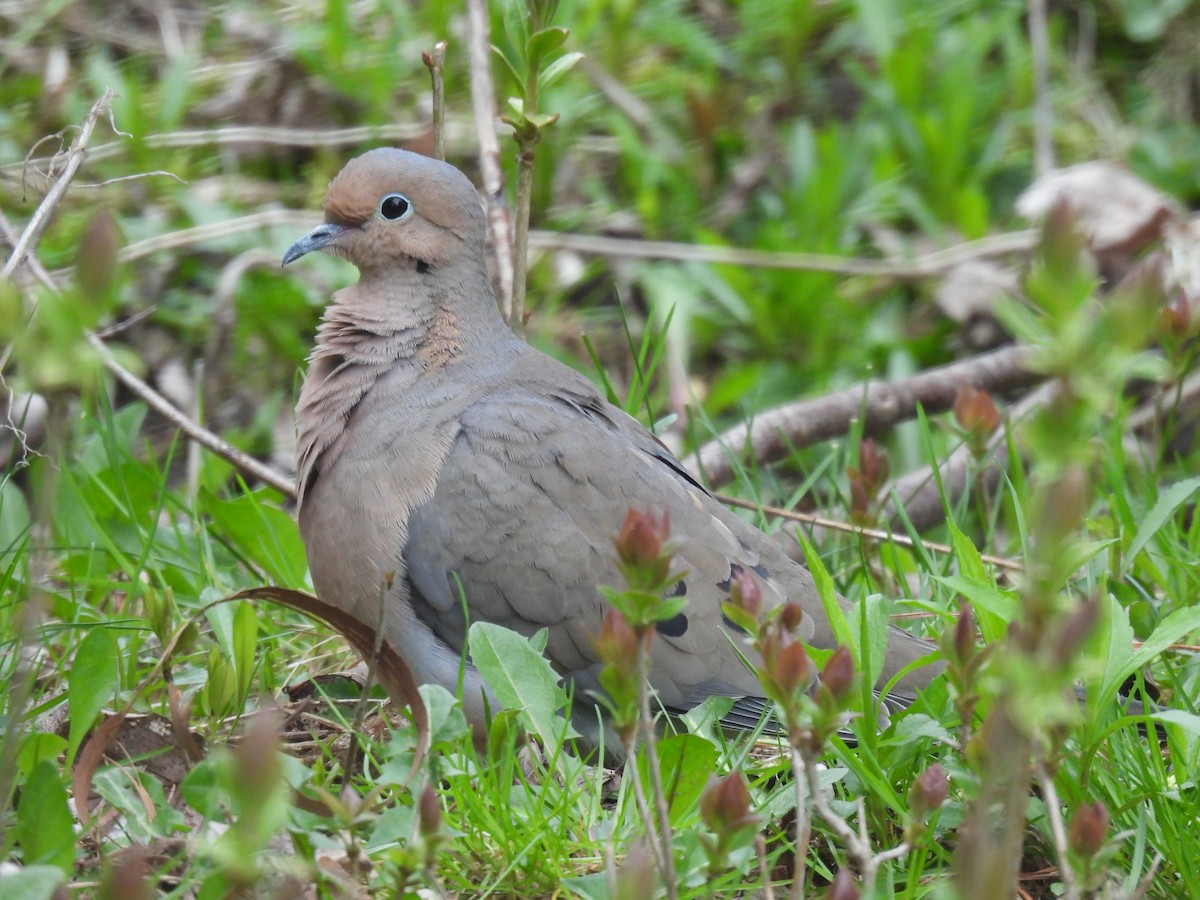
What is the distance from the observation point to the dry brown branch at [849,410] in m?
4.34

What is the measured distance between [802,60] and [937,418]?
256cm

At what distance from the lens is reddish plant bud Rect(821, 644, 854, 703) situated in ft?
6.47

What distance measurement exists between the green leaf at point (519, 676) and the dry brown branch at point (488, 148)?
1.46 metres

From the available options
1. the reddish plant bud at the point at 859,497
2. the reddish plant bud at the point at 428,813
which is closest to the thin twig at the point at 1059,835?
the reddish plant bud at the point at 428,813

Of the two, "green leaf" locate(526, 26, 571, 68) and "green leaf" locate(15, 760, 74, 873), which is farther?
"green leaf" locate(526, 26, 571, 68)

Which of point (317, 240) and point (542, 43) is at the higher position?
point (542, 43)

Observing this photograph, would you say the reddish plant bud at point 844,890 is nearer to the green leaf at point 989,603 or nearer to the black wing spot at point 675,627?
the green leaf at point 989,603

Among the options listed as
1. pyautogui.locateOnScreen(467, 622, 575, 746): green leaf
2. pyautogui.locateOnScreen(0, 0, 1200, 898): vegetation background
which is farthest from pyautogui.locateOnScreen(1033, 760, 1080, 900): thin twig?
pyautogui.locateOnScreen(467, 622, 575, 746): green leaf

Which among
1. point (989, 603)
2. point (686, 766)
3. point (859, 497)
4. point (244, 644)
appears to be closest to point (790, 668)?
point (686, 766)

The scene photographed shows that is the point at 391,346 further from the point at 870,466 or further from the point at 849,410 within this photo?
the point at 849,410

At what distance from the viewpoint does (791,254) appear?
5812 millimetres

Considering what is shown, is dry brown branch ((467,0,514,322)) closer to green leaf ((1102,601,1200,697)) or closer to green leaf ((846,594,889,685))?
green leaf ((846,594,889,685))

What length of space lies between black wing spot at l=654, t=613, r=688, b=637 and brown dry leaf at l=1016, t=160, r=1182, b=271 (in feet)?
9.49

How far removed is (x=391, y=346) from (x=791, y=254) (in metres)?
2.71
